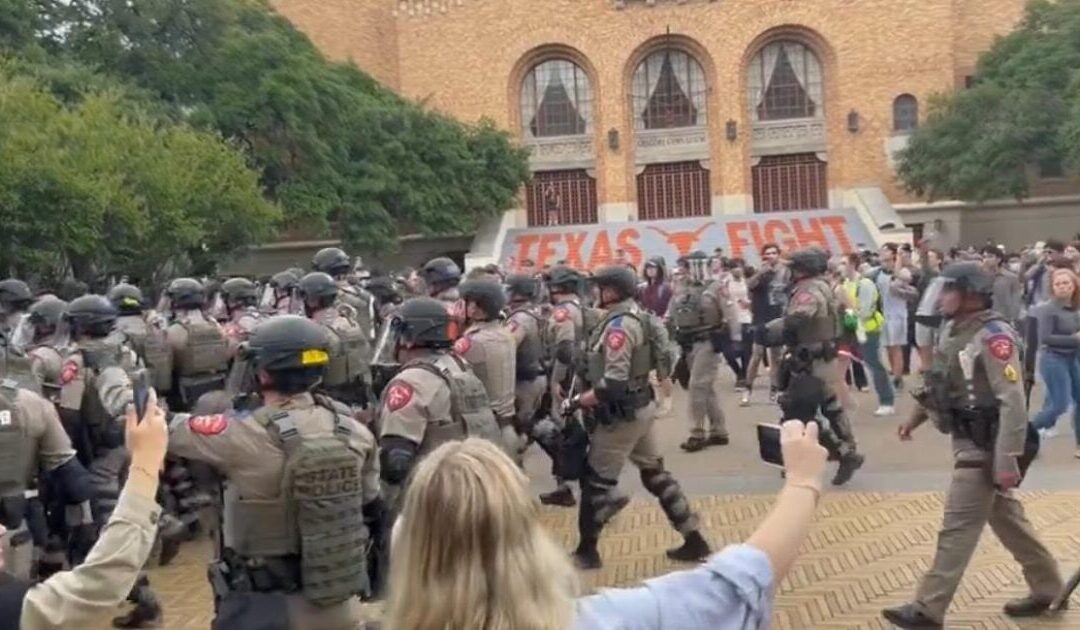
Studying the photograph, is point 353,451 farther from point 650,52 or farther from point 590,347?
point 650,52

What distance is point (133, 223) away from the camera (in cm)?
2181

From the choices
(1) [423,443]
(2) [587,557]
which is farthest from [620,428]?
(1) [423,443]

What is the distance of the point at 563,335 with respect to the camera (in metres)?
10.8

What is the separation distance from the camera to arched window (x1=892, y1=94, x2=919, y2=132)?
43.9m

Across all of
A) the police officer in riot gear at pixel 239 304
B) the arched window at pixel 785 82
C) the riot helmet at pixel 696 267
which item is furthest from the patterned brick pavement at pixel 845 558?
the arched window at pixel 785 82

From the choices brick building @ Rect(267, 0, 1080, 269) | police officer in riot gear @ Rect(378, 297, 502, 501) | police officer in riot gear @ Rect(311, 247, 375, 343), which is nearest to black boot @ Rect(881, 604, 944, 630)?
police officer in riot gear @ Rect(378, 297, 502, 501)

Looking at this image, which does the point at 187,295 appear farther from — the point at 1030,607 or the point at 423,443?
the point at 1030,607

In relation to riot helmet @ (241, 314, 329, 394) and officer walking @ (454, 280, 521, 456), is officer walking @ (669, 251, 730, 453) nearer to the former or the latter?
officer walking @ (454, 280, 521, 456)

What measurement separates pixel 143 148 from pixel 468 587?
22685mm

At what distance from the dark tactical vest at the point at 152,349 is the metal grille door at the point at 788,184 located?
37384mm

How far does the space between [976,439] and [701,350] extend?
254 inches

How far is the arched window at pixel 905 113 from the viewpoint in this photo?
144 feet

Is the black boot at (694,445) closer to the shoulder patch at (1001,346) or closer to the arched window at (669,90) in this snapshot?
the shoulder patch at (1001,346)

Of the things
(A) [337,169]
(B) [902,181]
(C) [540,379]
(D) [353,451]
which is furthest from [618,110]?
(D) [353,451]
